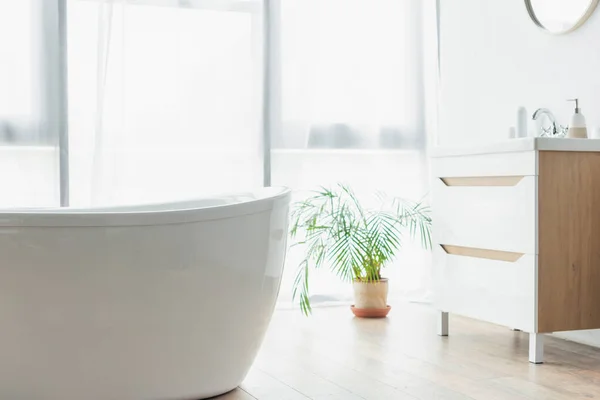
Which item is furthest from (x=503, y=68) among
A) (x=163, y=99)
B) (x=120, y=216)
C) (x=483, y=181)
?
A: (x=120, y=216)

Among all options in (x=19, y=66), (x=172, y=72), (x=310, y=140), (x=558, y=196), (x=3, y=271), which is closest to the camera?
(x=3, y=271)

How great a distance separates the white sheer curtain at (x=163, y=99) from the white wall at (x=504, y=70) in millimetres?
1007

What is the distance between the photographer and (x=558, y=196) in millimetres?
2928

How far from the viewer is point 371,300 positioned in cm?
402

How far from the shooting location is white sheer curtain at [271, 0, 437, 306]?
4.31 m

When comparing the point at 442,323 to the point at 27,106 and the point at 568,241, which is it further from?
the point at 27,106

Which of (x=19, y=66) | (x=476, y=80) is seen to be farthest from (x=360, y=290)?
(x=19, y=66)

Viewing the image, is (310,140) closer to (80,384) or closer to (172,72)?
(172,72)

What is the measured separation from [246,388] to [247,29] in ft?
7.09

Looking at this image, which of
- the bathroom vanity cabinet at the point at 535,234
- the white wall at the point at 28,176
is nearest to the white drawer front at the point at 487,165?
the bathroom vanity cabinet at the point at 535,234

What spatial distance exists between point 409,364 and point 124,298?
3.82 ft

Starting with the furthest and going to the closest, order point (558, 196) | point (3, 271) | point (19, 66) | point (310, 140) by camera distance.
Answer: point (310, 140) → point (19, 66) → point (558, 196) → point (3, 271)

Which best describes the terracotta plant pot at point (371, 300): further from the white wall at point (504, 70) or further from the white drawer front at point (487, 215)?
the white wall at point (504, 70)

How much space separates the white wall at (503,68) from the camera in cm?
338
